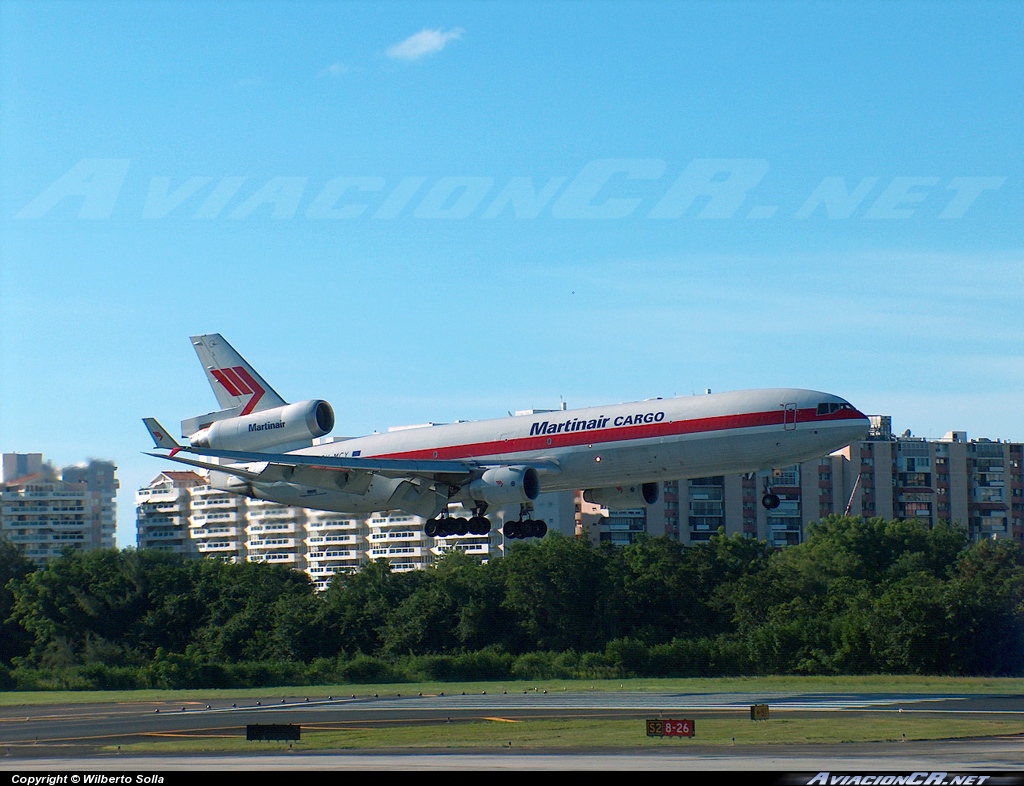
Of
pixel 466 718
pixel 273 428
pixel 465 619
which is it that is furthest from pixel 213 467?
pixel 465 619

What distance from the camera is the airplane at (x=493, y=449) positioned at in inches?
2259

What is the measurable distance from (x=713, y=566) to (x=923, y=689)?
136ft

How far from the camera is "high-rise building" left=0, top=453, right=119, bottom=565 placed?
6341 cm

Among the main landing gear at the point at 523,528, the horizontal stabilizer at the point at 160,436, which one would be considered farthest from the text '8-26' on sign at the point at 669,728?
the horizontal stabilizer at the point at 160,436

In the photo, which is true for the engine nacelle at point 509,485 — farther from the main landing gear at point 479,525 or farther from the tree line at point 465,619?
the tree line at point 465,619

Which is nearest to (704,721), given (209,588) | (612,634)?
(612,634)

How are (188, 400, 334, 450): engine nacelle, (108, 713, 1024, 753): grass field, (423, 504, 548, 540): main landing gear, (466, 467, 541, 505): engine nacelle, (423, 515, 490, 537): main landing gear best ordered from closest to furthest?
(108, 713, 1024, 753): grass field, (466, 467, 541, 505): engine nacelle, (423, 515, 490, 537): main landing gear, (423, 504, 548, 540): main landing gear, (188, 400, 334, 450): engine nacelle

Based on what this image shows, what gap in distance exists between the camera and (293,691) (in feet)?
282

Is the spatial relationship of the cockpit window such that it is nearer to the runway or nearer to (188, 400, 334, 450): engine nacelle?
the runway

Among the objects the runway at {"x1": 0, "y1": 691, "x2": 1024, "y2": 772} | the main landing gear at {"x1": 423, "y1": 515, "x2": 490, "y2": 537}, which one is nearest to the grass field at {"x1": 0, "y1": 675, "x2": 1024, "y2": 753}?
the runway at {"x1": 0, "y1": 691, "x2": 1024, "y2": 772}

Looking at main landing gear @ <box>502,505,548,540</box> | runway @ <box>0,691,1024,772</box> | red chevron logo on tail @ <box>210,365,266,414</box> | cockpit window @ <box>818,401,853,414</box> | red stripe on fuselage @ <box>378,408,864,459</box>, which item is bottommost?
runway @ <box>0,691,1024,772</box>

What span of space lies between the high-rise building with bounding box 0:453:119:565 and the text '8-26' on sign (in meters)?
30.2
